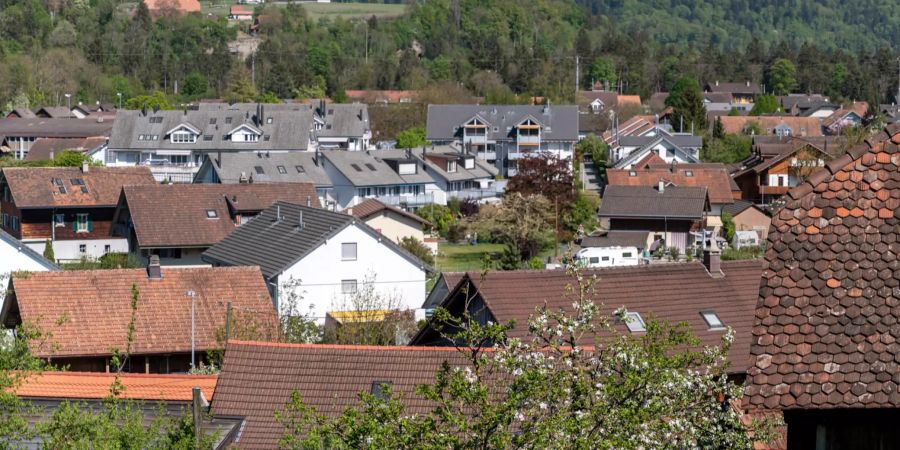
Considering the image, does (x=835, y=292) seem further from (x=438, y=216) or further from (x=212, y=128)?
(x=212, y=128)

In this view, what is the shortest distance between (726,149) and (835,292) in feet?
189

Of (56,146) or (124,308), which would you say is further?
(56,146)

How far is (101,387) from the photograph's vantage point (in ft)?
47.9

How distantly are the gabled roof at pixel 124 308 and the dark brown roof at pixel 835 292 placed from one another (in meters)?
14.9

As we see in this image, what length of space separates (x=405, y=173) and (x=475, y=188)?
4.32m

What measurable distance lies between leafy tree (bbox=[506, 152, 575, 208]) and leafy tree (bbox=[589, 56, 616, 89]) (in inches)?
2336

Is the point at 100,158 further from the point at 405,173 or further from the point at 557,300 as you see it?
the point at 557,300

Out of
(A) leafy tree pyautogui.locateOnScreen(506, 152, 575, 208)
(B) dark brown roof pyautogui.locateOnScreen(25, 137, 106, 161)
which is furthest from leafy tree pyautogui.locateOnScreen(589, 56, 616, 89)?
(A) leafy tree pyautogui.locateOnScreen(506, 152, 575, 208)

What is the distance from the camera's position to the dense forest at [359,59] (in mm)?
90188

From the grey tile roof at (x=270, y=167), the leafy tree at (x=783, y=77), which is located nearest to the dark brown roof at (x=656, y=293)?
the grey tile roof at (x=270, y=167)

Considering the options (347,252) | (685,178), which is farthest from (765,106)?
(347,252)

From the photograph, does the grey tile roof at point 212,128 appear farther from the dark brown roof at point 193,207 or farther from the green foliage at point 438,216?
the dark brown roof at point 193,207

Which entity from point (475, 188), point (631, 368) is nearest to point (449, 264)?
point (475, 188)

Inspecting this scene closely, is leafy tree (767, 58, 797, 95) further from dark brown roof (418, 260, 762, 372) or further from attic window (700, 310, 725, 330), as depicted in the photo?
attic window (700, 310, 725, 330)
